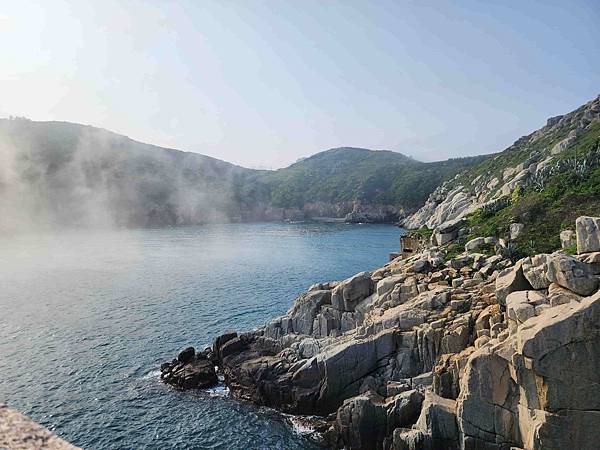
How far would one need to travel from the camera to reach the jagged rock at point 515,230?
41669 mm

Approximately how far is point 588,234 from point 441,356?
38.1ft

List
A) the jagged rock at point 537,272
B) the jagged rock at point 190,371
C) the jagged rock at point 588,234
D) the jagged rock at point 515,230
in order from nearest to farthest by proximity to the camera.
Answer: the jagged rock at point 588,234 < the jagged rock at point 537,272 < the jagged rock at point 190,371 < the jagged rock at point 515,230

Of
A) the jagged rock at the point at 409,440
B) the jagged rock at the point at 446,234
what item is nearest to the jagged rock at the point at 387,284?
the jagged rock at the point at 446,234

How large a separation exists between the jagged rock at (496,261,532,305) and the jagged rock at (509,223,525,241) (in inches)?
493

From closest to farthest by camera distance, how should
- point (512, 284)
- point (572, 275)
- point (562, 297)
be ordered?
point (562, 297) → point (572, 275) → point (512, 284)

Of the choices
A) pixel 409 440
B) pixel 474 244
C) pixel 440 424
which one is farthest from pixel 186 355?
pixel 474 244

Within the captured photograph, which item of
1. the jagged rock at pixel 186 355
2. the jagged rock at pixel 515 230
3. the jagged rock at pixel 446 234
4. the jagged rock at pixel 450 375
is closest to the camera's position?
the jagged rock at pixel 450 375

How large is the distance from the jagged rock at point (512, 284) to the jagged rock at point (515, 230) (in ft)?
41.1

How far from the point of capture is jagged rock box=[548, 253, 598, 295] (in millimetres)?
24859

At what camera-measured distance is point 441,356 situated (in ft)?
97.6

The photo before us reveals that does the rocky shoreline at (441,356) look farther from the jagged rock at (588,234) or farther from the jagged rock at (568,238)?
the jagged rock at (568,238)

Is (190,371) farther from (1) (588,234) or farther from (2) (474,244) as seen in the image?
(1) (588,234)

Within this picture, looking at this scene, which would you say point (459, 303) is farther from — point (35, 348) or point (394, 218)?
point (394, 218)

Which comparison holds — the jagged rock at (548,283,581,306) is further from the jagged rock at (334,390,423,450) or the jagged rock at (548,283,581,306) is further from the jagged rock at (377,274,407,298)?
the jagged rock at (377,274,407,298)
